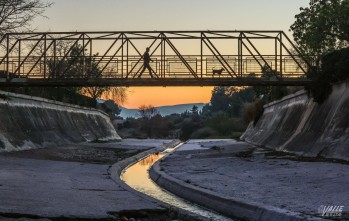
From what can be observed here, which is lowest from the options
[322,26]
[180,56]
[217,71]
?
[217,71]

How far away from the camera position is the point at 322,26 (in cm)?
3372

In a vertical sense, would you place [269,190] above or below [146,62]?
below

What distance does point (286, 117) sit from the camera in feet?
129

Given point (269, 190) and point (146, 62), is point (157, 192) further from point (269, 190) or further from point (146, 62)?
point (146, 62)

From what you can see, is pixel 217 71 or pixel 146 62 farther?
pixel 146 62

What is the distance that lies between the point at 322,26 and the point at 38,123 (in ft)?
70.5

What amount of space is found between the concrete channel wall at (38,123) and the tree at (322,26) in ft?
65.1

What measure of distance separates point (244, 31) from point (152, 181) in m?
17.3

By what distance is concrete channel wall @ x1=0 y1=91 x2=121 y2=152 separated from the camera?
3021 cm

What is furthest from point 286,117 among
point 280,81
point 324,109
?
point 324,109

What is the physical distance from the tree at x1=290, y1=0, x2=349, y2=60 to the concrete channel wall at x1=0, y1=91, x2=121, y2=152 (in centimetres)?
1983

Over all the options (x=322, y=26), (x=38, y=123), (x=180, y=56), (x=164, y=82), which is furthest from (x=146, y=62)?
(x=322, y=26)

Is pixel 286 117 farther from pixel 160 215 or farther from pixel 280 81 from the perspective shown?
pixel 160 215

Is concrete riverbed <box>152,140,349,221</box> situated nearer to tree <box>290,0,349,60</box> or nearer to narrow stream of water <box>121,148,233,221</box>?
narrow stream of water <box>121,148,233,221</box>
